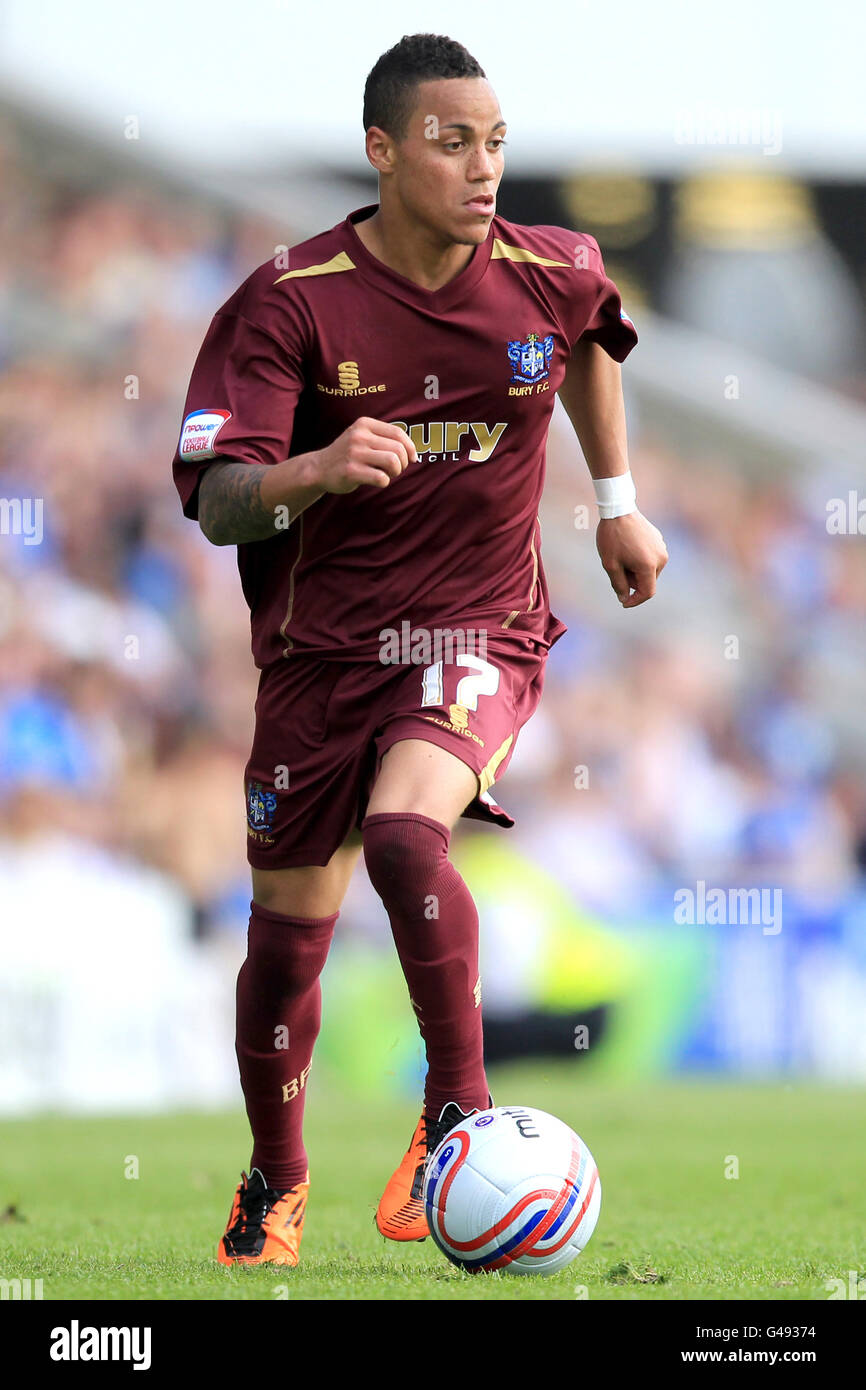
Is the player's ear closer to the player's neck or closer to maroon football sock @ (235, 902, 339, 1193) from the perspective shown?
the player's neck

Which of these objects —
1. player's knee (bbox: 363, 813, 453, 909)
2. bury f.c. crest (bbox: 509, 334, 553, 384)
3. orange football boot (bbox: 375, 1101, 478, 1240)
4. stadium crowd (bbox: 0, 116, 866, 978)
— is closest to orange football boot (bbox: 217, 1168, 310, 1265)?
orange football boot (bbox: 375, 1101, 478, 1240)

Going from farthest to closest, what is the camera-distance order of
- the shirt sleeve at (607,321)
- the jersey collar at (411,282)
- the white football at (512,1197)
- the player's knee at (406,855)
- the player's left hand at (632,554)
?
the player's left hand at (632,554) < the shirt sleeve at (607,321) < the jersey collar at (411,282) < the player's knee at (406,855) < the white football at (512,1197)

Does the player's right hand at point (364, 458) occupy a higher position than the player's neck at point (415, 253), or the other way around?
the player's neck at point (415, 253)

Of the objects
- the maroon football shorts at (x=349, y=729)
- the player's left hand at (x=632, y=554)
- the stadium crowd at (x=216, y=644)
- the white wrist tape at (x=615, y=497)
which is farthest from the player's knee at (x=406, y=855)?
the stadium crowd at (x=216, y=644)

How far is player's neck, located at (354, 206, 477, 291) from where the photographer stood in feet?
13.9

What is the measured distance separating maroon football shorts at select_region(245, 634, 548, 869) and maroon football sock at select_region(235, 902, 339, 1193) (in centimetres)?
17

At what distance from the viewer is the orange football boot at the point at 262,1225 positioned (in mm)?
4199

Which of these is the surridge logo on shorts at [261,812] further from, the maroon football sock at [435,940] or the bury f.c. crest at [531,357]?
the bury f.c. crest at [531,357]

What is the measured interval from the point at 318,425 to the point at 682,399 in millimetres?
9845

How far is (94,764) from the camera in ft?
33.2

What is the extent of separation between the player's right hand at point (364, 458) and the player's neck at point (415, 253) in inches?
28.0

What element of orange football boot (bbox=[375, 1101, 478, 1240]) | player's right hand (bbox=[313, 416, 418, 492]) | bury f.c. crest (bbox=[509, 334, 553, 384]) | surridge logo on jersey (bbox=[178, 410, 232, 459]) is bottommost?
orange football boot (bbox=[375, 1101, 478, 1240])

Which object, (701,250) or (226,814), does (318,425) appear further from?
(701,250)

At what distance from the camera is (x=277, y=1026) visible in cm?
443
